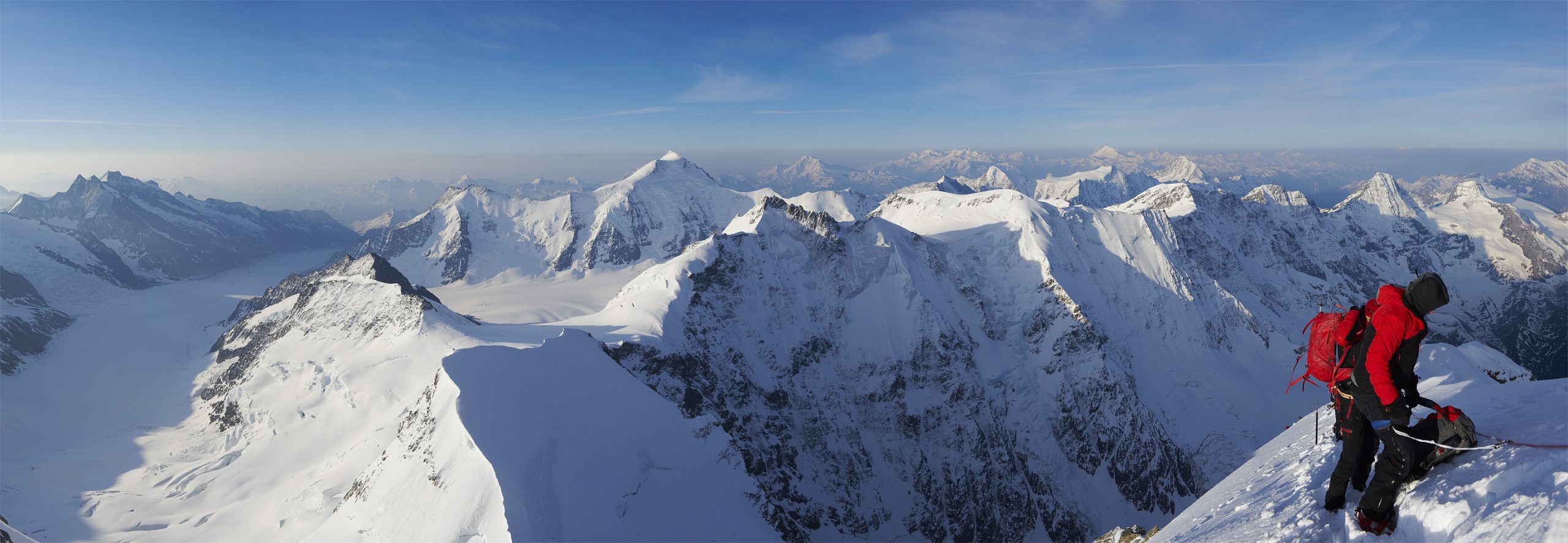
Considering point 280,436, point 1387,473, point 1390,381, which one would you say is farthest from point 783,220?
point 1387,473

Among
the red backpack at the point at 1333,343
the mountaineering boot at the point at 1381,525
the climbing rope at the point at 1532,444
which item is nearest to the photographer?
the climbing rope at the point at 1532,444

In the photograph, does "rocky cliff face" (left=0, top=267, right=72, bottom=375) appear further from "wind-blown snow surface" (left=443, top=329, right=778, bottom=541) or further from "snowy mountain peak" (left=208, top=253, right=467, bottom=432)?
"wind-blown snow surface" (left=443, top=329, right=778, bottom=541)

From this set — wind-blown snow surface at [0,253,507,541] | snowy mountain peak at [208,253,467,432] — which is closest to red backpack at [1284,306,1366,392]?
wind-blown snow surface at [0,253,507,541]

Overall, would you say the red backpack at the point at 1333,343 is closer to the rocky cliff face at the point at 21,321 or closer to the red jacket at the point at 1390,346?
the red jacket at the point at 1390,346

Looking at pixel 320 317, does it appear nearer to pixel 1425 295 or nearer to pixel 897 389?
pixel 897 389

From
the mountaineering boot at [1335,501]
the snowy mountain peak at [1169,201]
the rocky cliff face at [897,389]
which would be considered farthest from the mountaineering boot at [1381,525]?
the snowy mountain peak at [1169,201]
